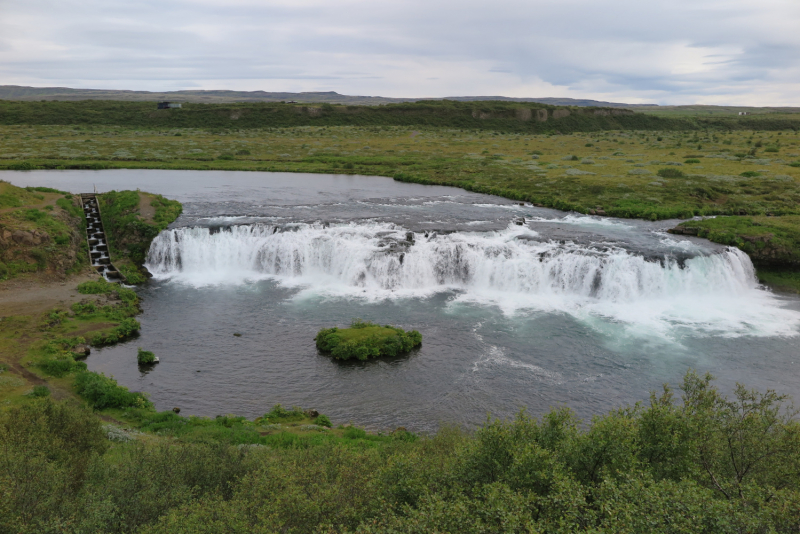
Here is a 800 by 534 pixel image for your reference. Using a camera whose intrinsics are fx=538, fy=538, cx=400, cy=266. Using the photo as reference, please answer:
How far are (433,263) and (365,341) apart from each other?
14346mm

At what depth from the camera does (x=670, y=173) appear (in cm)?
7662

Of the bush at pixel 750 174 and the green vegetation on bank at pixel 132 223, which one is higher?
the bush at pixel 750 174

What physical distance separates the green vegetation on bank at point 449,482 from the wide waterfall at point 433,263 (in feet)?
82.8

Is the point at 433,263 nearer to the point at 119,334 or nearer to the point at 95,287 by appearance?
the point at 119,334

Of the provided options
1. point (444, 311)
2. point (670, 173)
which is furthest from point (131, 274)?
point (670, 173)

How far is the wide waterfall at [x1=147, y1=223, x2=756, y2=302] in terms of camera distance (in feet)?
141

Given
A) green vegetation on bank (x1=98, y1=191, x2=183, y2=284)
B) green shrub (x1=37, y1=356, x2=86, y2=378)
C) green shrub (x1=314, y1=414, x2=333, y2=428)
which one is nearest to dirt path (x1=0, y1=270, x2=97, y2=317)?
green vegetation on bank (x1=98, y1=191, x2=183, y2=284)

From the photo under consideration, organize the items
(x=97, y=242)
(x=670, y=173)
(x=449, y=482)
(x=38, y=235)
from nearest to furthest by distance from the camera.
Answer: (x=449, y=482)
(x=38, y=235)
(x=97, y=242)
(x=670, y=173)

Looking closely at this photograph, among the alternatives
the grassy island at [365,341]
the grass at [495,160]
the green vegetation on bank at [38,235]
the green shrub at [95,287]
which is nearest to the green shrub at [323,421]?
the grassy island at [365,341]

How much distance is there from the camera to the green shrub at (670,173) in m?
75.8

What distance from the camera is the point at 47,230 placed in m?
45.3

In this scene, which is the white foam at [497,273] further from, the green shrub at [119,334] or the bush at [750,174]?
the bush at [750,174]

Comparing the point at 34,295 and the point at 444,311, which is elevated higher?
the point at 34,295

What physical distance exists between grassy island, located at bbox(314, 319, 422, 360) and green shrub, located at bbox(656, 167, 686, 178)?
5827 centimetres
